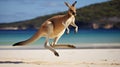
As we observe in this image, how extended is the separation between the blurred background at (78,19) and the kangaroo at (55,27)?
0.20 ft

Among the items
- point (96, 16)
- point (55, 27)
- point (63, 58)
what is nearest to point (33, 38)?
point (55, 27)

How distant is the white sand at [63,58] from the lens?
9.29 feet

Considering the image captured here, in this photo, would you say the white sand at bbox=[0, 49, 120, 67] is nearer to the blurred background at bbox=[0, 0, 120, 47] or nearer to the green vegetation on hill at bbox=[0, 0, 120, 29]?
the blurred background at bbox=[0, 0, 120, 47]

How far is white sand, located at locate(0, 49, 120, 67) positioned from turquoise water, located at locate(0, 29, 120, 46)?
3.7 inches

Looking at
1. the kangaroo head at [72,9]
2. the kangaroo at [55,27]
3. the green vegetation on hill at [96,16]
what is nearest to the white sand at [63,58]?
the kangaroo at [55,27]

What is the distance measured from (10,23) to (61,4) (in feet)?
1.85

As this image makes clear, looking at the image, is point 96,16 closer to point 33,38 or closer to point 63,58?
point 63,58

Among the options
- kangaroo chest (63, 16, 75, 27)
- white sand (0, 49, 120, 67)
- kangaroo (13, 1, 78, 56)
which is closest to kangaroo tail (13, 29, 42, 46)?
kangaroo (13, 1, 78, 56)

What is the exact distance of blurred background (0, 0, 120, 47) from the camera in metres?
2.91

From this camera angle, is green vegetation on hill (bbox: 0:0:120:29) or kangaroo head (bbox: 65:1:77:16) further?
green vegetation on hill (bbox: 0:0:120:29)

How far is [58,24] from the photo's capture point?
2836 mm

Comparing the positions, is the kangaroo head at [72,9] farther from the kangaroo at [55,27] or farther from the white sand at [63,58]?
the white sand at [63,58]

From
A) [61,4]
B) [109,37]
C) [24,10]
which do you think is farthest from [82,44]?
[24,10]

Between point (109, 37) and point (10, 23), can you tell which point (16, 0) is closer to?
point (10, 23)
